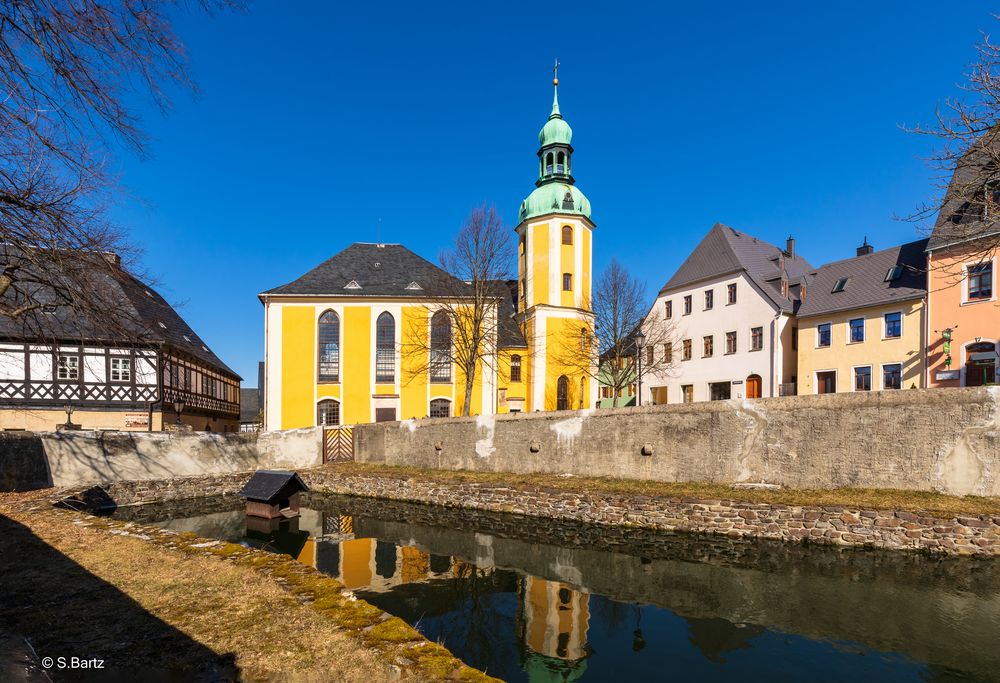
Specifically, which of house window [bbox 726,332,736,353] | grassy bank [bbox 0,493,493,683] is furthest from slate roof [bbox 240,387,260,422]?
grassy bank [bbox 0,493,493,683]

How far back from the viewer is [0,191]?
23.6ft

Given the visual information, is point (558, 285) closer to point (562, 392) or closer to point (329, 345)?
point (562, 392)

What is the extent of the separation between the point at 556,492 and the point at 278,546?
8.15 meters

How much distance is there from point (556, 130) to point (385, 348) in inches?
686

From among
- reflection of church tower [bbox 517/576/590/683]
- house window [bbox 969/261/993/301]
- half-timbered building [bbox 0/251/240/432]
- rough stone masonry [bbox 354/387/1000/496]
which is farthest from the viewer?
half-timbered building [bbox 0/251/240/432]

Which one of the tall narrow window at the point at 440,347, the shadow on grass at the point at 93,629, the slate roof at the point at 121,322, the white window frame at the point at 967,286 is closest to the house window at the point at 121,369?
the slate roof at the point at 121,322

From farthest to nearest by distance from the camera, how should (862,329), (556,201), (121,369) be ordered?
(556,201)
(862,329)
(121,369)

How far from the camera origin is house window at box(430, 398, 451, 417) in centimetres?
3011

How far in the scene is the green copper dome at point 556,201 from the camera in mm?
31047

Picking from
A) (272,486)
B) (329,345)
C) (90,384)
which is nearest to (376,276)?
(329,345)

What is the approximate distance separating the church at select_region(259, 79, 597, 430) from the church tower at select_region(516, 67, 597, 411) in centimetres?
6

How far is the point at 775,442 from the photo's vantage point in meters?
14.8

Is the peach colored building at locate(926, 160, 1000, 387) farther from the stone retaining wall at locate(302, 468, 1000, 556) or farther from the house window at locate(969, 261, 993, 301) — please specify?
the stone retaining wall at locate(302, 468, 1000, 556)

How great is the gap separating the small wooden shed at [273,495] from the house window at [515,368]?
54.6ft
